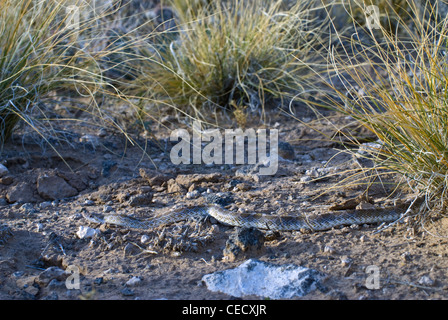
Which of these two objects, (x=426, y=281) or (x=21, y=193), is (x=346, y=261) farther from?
(x=21, y=193)

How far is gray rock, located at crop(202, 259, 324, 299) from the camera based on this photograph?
288 cm

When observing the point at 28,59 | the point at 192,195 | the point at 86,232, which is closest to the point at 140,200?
the point at 192,195

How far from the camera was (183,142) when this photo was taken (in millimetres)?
5414

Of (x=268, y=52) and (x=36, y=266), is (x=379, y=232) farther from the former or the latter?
(x=268, y=52)

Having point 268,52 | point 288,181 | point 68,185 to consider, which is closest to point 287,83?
point 268,52

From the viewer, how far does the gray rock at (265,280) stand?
2.88 meters

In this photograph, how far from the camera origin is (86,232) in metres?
3.64

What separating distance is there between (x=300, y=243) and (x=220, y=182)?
4.11 feet

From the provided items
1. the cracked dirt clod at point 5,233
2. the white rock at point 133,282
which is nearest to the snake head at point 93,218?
the cracked dirt clod at point 5,233

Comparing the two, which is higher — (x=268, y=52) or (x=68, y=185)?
(x=268, y=52)

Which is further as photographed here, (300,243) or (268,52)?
(268,52)

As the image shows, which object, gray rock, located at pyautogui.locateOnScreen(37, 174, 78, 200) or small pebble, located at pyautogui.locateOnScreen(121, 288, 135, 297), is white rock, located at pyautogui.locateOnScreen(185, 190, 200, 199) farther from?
small pebble, located at pyautogui.locateOnScreen(121, 288, 135, 297)

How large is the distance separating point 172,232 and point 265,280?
88 cm

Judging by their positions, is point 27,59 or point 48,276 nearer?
point 48,276
